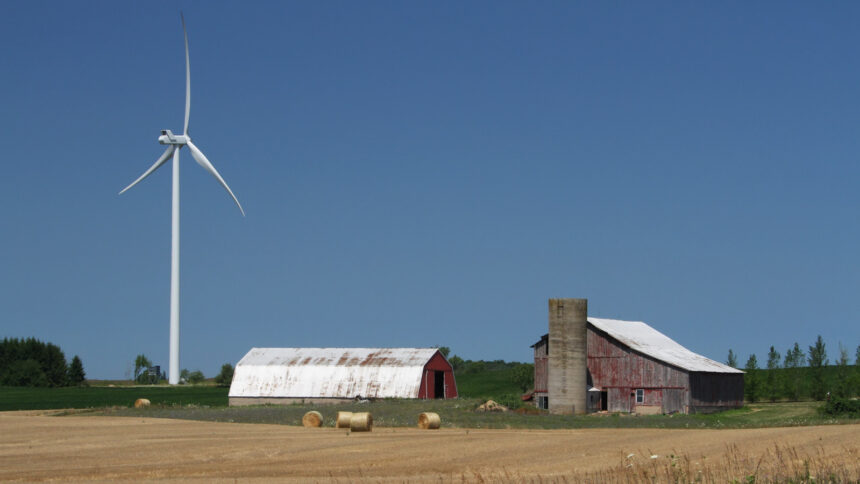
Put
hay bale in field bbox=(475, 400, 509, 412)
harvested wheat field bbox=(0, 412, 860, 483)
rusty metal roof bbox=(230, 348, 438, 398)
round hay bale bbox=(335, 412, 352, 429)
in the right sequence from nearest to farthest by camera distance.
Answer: harvested wheat field bbox=(0, 412, 860, 483), round hay bale bbox=(335, 412, 352, 429), hay bale in field bbox=(475, 400, 509, 412), rusty metal roof bbox=(230, 348, 438, 398)

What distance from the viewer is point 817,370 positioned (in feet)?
325

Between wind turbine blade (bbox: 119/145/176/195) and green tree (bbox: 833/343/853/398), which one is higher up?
wind turbine blade (bbox: 119/145/176/195)

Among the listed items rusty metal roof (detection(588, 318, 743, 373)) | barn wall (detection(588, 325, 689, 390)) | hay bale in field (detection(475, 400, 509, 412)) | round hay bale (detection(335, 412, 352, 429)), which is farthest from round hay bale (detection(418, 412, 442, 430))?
rusty metal roof (detection(588, 318, 743, 373))

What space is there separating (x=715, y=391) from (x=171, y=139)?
162 ft

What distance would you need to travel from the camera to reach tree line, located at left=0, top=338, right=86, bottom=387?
122062 millimetres

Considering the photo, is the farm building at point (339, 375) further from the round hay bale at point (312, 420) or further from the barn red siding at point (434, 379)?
the round hay bale at point (312, 420)

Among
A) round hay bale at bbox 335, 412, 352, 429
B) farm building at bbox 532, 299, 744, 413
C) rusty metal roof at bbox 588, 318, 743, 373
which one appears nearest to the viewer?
round hay bale at bbox 335, 412, 352, 429

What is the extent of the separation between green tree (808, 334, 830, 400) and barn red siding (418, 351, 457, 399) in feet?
110

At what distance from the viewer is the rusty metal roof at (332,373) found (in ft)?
262

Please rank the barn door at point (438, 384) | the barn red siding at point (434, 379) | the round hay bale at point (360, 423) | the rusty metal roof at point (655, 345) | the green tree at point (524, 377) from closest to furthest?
the round hay bale at point (360, 423)
the rusty metal roof at point (655, 345)
the barn red siding at point (434, 379)
the barn door at point (438, 384)
the green tree at point (524, 377)

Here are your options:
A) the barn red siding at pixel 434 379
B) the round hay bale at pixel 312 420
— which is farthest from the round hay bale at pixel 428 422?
the barn red siding at pixel 434 379

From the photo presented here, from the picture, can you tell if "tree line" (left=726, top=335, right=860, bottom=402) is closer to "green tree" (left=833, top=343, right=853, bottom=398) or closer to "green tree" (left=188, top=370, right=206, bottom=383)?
"green tree" (left=833, top=343, right=853, bottom=398)

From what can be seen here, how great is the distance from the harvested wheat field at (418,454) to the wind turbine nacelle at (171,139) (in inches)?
1773

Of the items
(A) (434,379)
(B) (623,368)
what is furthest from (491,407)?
(A) (434,379)
